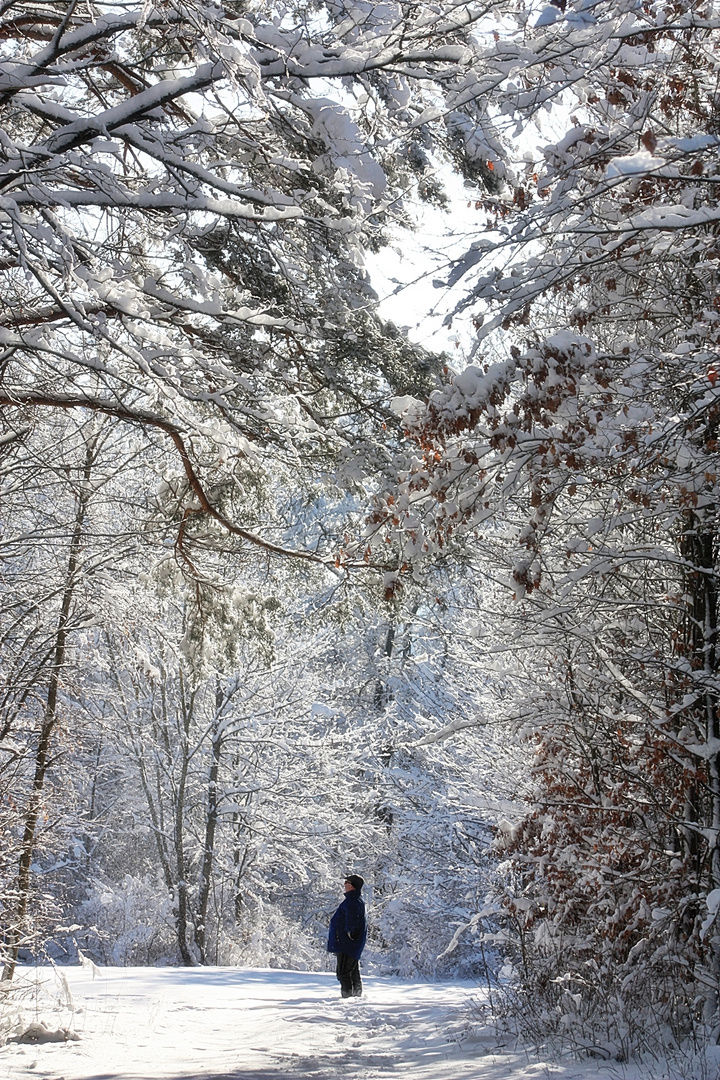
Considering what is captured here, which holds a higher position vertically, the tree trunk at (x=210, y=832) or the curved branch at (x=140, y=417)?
the curved branch at (x=140, y=417)

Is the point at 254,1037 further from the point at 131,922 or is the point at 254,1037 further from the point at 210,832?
the point at 131,922

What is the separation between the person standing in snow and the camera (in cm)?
925

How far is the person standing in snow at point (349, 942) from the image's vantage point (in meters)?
9.25

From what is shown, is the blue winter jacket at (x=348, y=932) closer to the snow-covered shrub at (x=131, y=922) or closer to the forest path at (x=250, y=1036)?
the forest path at (x=250, y=1036)

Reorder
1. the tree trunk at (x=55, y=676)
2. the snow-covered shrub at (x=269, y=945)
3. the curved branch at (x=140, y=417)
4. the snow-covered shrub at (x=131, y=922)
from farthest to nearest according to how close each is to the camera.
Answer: the snow-covered shrub at (x=131, y=922) < the snow-covered shrub at (x=269, y=945) < the tree trunk at (x=55, y=676) < the curved branch at (x=140, y=417)

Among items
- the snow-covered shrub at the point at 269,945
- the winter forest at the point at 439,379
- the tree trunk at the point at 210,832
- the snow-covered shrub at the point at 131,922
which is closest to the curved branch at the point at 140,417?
the winter forest at the point at 439,379

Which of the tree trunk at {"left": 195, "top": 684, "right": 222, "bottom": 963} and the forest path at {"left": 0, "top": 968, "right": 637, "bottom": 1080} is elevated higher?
the tree trunk at {"left": 195, "top": 684, "right": 222, "bottom": 963}

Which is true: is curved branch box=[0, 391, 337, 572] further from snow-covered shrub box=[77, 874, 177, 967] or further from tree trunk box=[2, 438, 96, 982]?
snow-covered shrub box=[77, 874, 177, 967]

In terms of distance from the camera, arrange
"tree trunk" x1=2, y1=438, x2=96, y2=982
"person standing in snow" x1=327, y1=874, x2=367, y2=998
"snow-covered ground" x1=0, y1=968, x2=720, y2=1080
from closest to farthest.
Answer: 1. "snow-covered ground" x1=0, y1=968, x2=720, y2=1080
2. "tree trunk" x1=2, y1=438, x2=96, y2=982
3. "person standing in snow" x1=327, y1=874, x2=367, y2=998

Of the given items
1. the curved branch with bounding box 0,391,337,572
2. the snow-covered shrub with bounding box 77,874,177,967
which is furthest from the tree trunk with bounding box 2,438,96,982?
the snow-covered shrub with bounding box 77,874,177,967

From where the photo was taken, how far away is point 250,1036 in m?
A: 6.90

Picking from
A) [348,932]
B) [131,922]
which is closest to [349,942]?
[348,932]

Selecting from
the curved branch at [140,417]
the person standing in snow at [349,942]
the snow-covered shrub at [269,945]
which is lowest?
the snow-covered shrub at [269,945]

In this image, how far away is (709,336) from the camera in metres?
4.22
